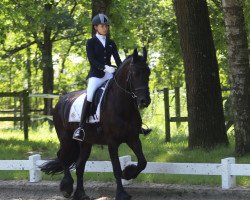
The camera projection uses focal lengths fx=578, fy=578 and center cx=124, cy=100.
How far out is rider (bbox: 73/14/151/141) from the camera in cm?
934

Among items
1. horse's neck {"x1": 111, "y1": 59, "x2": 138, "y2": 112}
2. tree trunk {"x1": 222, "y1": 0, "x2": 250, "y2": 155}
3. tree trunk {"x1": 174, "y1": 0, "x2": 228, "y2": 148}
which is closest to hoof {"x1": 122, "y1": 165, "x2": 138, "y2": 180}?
horse's neck {"x1": 111, "y1": 59, "x2": 138, "y2": 112}

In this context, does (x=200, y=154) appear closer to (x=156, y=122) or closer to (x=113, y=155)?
(x=113, y=155)

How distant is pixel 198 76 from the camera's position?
13430mm

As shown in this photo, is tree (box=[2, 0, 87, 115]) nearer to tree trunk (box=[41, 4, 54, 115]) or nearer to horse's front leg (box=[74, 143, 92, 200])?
tree trunk (box=[41, 4, 54, 115])

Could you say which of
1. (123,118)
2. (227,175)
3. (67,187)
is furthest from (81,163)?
(227,175)

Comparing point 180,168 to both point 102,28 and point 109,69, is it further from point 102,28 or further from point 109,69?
point 102,28

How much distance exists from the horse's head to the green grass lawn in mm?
2311

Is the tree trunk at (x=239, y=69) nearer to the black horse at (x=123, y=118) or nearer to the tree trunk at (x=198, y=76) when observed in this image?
the tree trunk at (x=198, y=76)

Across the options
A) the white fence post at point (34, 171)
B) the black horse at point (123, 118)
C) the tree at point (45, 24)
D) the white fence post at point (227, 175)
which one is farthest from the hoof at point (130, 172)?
the tree at point (45, 24)

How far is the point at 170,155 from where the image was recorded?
12938 mm

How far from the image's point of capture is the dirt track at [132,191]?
9.10m

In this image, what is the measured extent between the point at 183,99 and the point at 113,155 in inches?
371

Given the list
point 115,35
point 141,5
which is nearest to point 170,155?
point 115,35

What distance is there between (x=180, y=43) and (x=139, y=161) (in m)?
5.63
